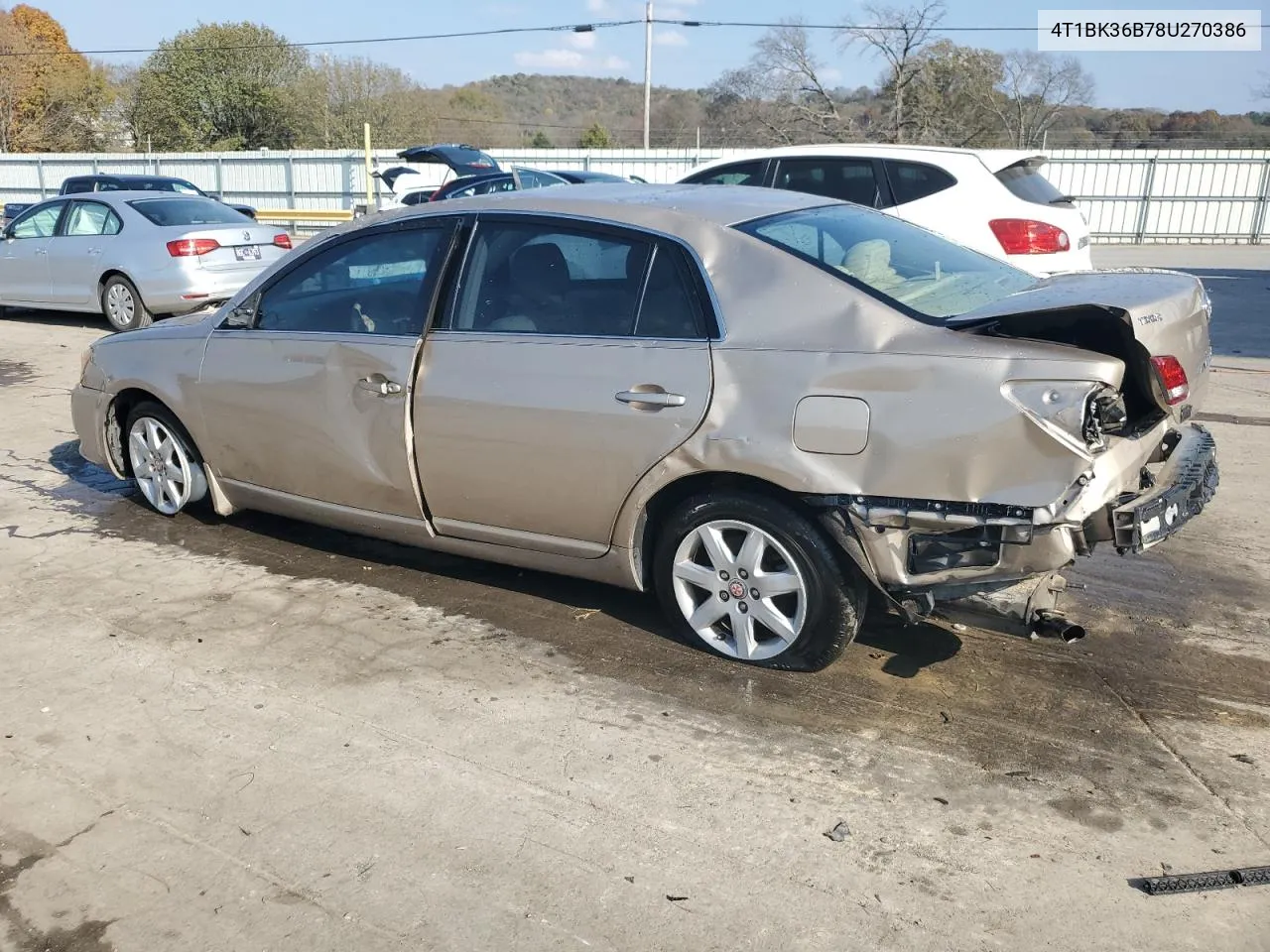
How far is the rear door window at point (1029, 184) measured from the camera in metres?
8.41

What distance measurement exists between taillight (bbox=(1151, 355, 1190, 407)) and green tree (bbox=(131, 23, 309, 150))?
48.1 m

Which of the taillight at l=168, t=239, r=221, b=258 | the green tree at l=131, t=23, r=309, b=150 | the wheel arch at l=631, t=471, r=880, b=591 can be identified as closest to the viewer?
the wheel arch at l=631, t=471, r=880, b=591

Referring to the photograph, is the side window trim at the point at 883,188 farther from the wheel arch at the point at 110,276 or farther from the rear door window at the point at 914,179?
the wheel arch at the point at 110,276

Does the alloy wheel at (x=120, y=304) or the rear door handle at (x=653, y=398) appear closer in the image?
the rear door handle at (x=653, y=398)

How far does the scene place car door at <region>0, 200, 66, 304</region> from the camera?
1223 centimetres

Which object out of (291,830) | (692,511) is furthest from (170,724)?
(692,511)

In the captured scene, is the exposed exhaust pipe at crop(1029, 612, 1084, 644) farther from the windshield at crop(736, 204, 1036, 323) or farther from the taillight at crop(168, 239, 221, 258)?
the taillight at crop(168, 239, 221, 258)

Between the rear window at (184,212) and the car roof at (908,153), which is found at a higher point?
Answer: the car roof at (908,153)

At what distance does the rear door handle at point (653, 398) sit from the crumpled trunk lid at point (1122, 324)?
937 millimetres

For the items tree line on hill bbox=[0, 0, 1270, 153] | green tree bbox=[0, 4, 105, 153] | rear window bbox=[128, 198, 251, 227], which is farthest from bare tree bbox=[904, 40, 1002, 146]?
green tree bbox=[0, 4, 105, 153]

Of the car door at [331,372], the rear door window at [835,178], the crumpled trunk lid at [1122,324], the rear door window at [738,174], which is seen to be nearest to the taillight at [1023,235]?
the rear door window at [835,178]

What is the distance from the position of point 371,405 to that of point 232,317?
3.61 feet

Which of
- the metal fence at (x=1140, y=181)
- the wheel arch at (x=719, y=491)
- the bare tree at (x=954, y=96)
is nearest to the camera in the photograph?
the wheel arch at (x=719, y=491)

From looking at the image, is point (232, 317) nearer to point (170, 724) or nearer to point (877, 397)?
point (170, 724)
